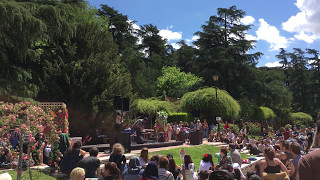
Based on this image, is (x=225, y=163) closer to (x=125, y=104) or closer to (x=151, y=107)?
(x=125, y=104)

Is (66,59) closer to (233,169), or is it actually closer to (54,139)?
(54,139)

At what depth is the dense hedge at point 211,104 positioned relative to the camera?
2864 centimetres

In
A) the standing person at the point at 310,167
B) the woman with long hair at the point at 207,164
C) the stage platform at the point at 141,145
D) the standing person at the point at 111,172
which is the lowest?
the stage platform at the point at 141,145

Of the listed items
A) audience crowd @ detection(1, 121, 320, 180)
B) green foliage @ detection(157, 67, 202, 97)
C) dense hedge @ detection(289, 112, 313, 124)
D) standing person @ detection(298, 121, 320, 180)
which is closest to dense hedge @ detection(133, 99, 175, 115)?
green foliage @ detection(157, 67, 202, 97)

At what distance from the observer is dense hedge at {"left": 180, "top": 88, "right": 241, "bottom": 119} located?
28.6 m

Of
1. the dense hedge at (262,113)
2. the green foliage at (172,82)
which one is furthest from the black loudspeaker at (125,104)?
the green foliage at (172,82)

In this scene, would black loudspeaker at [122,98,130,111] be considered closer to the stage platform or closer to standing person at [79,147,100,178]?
the stage platform

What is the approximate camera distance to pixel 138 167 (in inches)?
234

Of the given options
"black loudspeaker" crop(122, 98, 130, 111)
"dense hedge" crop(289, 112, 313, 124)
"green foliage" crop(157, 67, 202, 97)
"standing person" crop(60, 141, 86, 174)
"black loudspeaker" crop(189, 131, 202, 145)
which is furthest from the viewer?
"dense hedge" crop(289, 112, 313, 124)

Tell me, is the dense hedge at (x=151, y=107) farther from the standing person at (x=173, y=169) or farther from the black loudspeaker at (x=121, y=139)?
the standing person at (x=173, y=169)

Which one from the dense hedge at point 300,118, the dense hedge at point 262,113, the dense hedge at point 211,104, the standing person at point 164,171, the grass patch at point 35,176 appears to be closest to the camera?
the standing person at point 164,171

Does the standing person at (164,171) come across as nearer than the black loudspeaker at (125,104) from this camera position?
Yes

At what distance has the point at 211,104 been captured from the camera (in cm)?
2875

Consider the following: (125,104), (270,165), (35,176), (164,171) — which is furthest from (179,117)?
(270,165)
